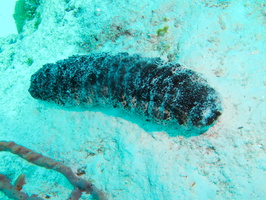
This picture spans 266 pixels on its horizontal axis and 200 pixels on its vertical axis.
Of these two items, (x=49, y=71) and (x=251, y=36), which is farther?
(x=49, y=71)

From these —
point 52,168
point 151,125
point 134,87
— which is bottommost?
point 52,168

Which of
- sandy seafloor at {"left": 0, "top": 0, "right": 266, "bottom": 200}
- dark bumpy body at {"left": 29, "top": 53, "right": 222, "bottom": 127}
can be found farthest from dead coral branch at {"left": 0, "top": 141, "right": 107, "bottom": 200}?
dark bumpy body at {"left": 29, "top": 53, "right": 222, "bottom": 127}

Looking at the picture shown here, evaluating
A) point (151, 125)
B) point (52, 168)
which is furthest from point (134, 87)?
point (52, 168)

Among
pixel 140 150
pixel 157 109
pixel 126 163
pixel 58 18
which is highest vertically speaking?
pixel 58 18

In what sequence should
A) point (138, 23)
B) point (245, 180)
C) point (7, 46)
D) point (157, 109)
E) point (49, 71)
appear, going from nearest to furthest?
point (245, 180) < point (157, 109) < point (49, 71) < point (138, 23) < point (7, 46)

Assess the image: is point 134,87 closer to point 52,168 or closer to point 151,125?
point 151,125

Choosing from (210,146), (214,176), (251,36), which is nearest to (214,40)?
(251,36)

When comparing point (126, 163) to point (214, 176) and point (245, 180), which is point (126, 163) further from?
point (245, 180)
